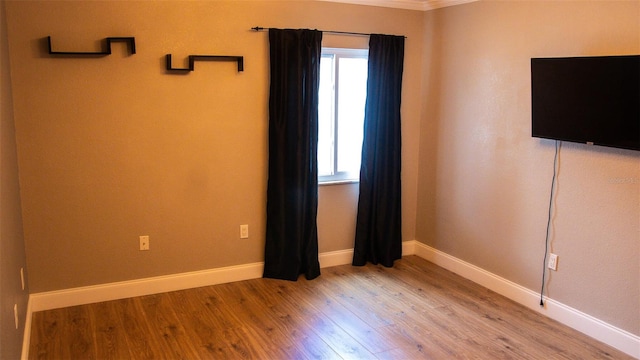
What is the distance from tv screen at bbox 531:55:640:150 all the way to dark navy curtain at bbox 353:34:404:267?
1321 millimetres

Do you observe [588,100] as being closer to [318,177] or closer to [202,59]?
[318,177]

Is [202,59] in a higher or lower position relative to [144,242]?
higher

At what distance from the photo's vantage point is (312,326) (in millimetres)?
3438

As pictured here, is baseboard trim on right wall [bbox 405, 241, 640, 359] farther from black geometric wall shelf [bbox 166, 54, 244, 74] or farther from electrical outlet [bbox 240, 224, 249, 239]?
black geometric wall shelf [bbox 166, 54, 244, 74]

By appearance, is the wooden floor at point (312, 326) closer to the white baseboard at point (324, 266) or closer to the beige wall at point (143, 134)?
the white baseboard at point (324, 266)

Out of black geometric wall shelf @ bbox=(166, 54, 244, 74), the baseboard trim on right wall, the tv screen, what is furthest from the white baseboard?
black geometric wall shelf @ bbox=(166, 54, 244, 74)

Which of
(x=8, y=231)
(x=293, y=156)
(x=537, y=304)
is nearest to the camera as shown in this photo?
(x=8, y=231)

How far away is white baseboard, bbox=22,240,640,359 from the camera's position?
3252 millimetres

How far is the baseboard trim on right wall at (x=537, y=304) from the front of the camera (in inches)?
125

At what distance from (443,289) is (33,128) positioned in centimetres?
327

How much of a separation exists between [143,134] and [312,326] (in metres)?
1.85

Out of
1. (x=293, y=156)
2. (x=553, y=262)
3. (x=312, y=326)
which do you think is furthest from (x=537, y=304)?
(x=293, y=156)

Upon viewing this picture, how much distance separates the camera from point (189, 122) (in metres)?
3.86

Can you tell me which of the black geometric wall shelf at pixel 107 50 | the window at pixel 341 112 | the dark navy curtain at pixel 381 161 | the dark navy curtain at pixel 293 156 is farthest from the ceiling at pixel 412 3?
the black geometric wall shelf at pixel 107 50
